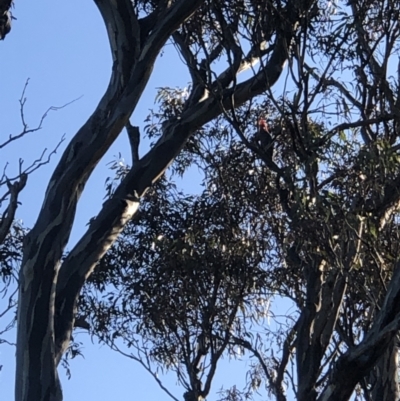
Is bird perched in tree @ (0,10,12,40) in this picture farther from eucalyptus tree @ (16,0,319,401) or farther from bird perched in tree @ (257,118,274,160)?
bird perched in tree @ (257,118,274,160)

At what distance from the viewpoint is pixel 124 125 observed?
5.35m

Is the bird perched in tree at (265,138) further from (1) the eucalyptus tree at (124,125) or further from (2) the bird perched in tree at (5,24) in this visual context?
(2) the bird perched in tree at (5,24)

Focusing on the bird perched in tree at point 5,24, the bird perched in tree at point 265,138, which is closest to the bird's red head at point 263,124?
the bird perched in tree at point 265,138

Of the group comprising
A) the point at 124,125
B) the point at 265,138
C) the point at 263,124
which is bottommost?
the point at 124,125

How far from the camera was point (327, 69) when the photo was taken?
5.69m

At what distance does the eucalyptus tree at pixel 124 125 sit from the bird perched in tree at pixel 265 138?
0.33 meters

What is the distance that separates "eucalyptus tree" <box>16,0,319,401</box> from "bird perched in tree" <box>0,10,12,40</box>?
655 mm

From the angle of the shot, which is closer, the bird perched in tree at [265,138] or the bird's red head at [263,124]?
the bird perched in tree at [265,138]

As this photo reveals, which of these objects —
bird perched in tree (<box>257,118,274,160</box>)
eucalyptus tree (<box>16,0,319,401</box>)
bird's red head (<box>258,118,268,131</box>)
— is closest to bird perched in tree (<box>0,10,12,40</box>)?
eucalyptus tree (<box>16,0,319,401</box>)

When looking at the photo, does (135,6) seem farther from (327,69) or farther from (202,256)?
(202,256)

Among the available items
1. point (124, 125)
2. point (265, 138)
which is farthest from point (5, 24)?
point (265, 138)

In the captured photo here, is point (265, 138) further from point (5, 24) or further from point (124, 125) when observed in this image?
point (5, 24)

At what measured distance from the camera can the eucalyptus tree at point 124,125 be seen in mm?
4762

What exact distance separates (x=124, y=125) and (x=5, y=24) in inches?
34.3
